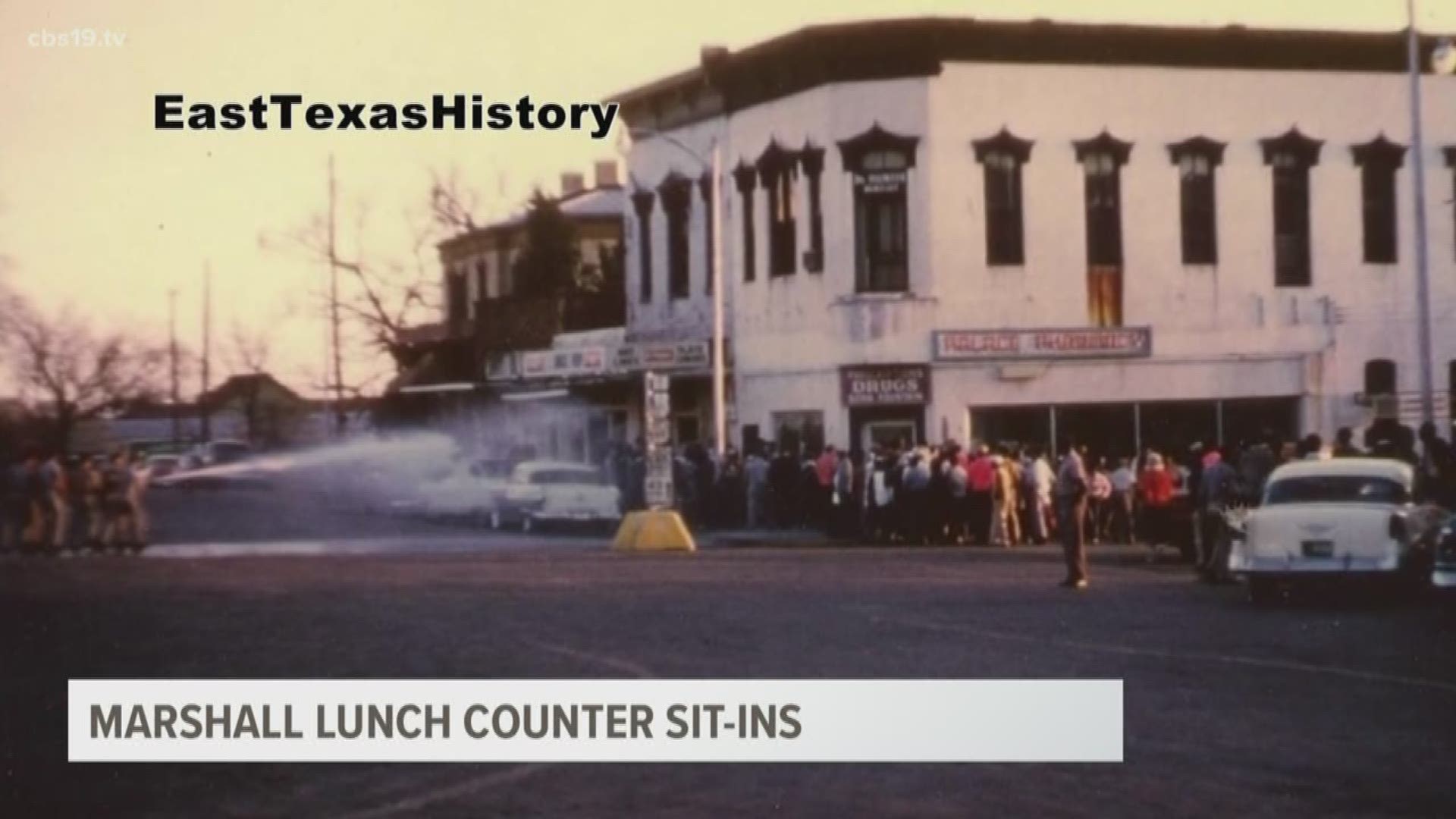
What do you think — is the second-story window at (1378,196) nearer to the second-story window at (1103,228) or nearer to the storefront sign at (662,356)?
the second-story window at (1103,228)

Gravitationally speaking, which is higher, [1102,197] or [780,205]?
[780,205]

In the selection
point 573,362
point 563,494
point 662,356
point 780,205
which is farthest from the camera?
point 563,494

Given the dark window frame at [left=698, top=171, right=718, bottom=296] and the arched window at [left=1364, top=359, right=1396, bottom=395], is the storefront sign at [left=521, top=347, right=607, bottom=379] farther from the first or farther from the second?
the arched window at [left=1364, top=359, right=1396, bottom=395]

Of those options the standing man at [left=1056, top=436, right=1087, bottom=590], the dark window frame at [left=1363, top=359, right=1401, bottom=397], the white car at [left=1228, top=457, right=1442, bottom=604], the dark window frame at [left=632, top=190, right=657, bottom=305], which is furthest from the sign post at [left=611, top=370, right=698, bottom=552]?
the white car at [left=1228, top=457, right=1442, bottom=604]

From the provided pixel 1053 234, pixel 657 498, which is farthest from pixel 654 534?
pixel 1053 234

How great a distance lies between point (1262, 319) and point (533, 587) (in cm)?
1265

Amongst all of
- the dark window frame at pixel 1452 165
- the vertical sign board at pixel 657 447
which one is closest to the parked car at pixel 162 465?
the dark window frame at pixel 1452 165

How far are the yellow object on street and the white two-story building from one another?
356 centimetres

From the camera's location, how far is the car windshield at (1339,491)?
22688 mm

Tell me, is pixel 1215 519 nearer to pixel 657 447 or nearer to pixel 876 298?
pixel 657 447

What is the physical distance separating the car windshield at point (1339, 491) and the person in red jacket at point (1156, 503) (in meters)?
5.70

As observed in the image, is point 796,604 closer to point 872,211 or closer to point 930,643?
point 930,643
